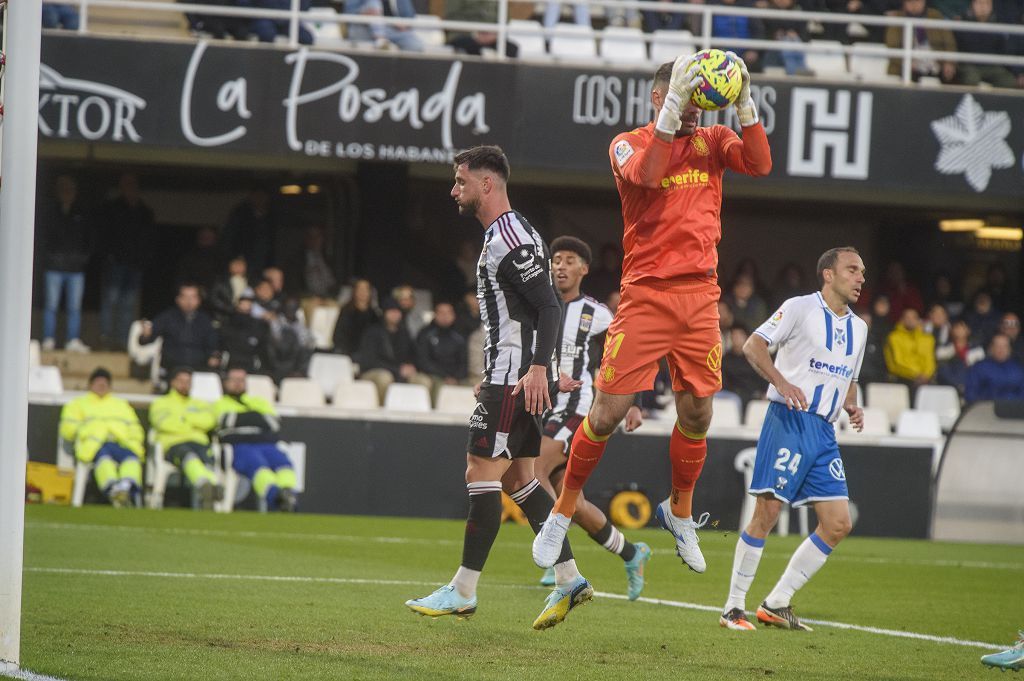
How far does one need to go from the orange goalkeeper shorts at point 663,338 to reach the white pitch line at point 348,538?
20.7 ft

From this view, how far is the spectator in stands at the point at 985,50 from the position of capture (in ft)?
63.6

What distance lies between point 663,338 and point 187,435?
1004 cm

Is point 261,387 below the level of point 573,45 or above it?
below

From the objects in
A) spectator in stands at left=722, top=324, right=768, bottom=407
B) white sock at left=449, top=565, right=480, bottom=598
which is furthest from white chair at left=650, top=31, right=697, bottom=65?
white sock at left=449, top=565, right=480, bottom=598

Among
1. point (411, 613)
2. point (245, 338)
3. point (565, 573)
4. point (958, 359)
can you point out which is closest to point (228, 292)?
point (245, 338)

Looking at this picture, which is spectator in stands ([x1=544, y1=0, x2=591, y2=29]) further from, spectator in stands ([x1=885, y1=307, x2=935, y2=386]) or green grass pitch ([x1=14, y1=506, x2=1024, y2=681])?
green grass pitch ([x1=14, y1=506, x2=1024, y2=681])

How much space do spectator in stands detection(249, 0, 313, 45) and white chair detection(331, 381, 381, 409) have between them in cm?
456

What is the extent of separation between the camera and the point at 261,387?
54.8ft

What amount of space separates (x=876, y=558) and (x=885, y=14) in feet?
31.8

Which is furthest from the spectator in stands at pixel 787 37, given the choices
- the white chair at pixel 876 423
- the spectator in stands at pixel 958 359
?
the white chair at pixel 876 423

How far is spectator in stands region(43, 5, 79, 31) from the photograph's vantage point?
17.8 meters

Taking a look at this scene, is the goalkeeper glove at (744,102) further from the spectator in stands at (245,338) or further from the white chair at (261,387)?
the spectator in stands at (245,338)

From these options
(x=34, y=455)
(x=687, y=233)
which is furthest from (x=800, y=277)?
(x=687, y=233)

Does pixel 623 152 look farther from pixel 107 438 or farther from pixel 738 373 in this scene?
pixel 738 373
